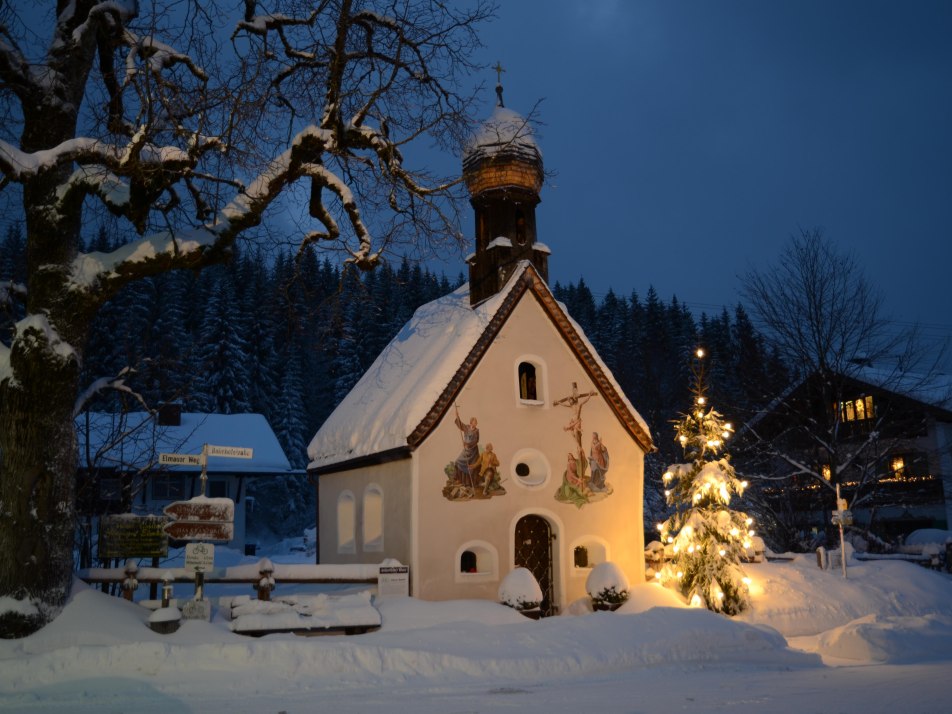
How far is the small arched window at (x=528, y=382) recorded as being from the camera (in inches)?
794

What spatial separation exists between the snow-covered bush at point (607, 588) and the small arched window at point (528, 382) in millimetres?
4383

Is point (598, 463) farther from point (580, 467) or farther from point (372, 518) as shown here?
point (372, 518)

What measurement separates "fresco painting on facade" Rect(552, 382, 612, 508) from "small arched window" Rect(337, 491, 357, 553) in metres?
5.85

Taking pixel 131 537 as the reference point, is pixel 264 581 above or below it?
below

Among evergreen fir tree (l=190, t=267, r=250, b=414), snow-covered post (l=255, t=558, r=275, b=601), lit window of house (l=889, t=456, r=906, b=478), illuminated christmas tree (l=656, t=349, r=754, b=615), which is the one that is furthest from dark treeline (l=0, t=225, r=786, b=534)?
snow-covered post (l=255, t=558, r=275, b=601)

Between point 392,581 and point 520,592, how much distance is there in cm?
265

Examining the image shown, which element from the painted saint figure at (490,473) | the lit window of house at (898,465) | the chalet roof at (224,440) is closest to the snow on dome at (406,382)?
the painted saint figure at (490,473)

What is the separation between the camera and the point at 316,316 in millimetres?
13562

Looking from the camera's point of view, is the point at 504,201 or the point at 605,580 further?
the point at 504,201

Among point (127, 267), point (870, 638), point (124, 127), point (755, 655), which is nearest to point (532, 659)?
point (755, 655)

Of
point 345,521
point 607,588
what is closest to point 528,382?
point 607,588

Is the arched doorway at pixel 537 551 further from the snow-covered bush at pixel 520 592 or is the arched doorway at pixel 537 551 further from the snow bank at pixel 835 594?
the snow bank at pixel 835 594

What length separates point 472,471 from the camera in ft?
60.5

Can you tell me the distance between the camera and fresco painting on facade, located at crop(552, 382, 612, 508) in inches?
774
